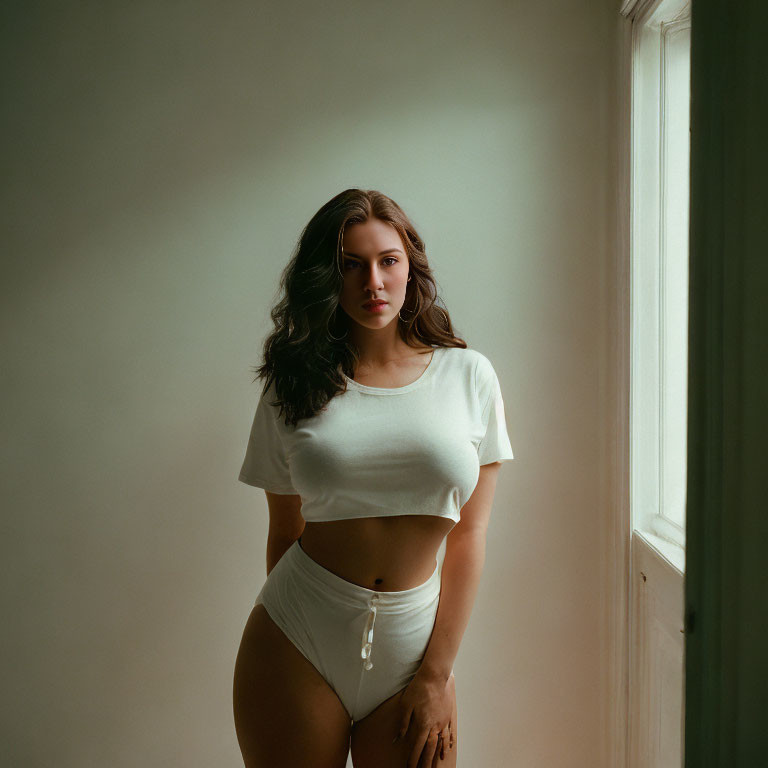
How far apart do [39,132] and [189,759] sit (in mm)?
1717

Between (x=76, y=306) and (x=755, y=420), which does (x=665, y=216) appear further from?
(x=76, y=306)

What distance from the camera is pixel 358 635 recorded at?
47.1 inches

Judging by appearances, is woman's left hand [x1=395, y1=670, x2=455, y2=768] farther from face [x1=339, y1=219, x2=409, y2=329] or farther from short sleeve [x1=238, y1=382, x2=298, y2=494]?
face [x1=339, y1=219, x2=409, y2=329]

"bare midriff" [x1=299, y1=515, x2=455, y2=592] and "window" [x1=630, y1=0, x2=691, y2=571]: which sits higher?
"window" [x1=630, y1=0, x2=691, y2=571]

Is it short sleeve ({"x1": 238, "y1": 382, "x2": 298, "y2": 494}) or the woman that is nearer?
the woman

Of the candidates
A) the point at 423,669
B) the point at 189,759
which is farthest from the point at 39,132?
the point at 189,759

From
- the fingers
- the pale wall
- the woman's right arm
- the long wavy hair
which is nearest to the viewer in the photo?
the fingers

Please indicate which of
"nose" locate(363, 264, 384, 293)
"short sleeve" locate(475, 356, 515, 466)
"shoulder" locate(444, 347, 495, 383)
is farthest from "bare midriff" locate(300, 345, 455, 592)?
"nose" locate(363, 264, 384, 293)

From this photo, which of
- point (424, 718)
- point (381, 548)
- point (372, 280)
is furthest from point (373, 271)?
point (424, 718)

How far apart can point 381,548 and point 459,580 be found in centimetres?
18

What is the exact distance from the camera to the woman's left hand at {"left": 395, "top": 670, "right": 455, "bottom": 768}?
1.18 meters

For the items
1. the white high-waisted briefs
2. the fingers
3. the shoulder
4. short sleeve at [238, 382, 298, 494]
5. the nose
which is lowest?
the fingers

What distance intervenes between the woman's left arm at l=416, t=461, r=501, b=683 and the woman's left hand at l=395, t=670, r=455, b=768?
0.6 inches

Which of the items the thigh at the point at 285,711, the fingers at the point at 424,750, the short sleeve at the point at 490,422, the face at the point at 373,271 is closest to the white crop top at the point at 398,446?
the short sleeve at the point at 490,422
